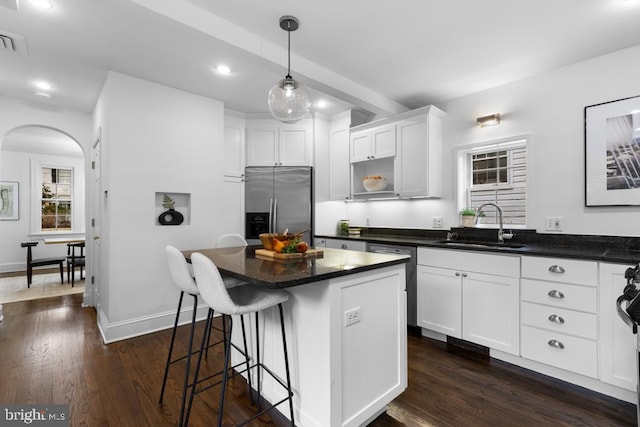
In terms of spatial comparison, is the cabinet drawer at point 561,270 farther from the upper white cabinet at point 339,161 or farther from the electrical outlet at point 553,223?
the upper white cabinet at point 339,161

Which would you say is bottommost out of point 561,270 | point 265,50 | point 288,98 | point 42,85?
point 561,270

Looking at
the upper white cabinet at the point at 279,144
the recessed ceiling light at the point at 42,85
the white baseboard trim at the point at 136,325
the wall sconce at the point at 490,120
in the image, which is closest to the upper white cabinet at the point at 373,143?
the upper white cabinet at the point at 279,144

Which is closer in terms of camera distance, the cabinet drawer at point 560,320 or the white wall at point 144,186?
the cabinet drawer at point 560,320

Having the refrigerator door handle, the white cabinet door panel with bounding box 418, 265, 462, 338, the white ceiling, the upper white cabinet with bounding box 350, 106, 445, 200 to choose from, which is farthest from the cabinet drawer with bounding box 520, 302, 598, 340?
the refrigerator door handle

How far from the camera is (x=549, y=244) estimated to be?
9.52 feet

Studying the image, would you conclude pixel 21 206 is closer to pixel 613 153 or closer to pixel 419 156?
pixel 419 156

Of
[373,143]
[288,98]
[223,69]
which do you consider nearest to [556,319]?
[288,98]

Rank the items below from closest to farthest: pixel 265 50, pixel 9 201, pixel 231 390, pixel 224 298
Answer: pixel 224 298, pixel 231 390, pixel 265 50, pixel 9 201

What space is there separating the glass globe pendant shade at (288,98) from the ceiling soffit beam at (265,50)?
52 centimetres

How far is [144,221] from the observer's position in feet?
10.7

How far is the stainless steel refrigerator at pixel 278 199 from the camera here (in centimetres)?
432

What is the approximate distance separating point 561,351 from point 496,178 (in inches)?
70.5

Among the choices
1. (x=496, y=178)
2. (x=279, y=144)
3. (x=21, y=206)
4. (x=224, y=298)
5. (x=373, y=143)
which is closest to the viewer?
(x=224, y=298)

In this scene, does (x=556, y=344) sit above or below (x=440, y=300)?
below
